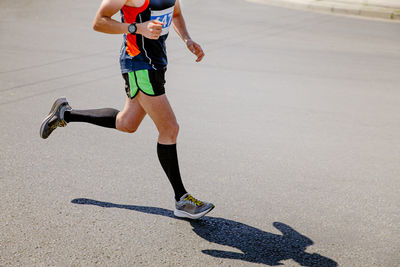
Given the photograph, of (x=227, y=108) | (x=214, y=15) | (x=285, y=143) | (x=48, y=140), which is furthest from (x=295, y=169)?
(x=214, y=15)

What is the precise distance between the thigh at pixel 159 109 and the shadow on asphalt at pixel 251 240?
67 centimetres

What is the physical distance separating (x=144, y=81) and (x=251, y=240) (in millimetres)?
1263

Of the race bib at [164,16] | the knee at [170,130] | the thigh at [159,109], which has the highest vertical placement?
the race bib at [164,16]

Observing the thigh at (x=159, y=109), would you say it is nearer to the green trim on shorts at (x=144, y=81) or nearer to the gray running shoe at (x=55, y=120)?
the green trim on shorts at (x=144, y=81)

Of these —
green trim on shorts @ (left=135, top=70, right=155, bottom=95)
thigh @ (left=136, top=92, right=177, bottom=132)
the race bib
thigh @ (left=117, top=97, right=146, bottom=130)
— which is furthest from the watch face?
thigh @ (left=117, top=97, right=146, bottom=130)

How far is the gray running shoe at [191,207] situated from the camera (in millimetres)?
3363

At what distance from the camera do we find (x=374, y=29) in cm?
1153

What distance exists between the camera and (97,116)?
379 centimetres

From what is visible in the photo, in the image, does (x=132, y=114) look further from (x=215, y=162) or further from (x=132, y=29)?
(x=215, y=162)

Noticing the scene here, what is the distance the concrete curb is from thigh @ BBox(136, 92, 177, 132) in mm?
11424

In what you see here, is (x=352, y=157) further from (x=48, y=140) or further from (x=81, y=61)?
(x=81, y=61)

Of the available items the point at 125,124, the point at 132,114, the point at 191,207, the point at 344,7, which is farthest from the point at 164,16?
the point at 344,7

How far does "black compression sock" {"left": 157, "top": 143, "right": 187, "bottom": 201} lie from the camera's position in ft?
11.1

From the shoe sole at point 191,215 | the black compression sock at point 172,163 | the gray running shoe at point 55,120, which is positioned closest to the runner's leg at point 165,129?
the black compression sock at point 172,163
